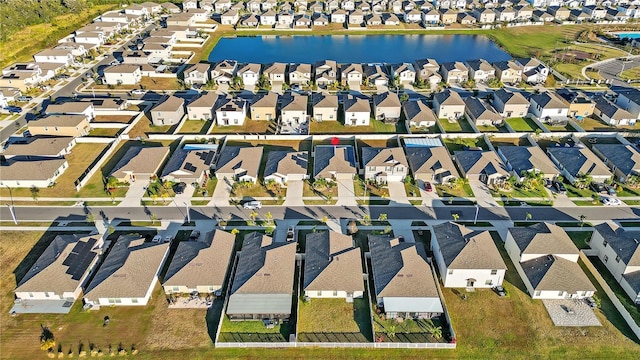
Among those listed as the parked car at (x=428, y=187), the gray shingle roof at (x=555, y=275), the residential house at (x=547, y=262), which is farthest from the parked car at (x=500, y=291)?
the parked car at (x=428, y=187)

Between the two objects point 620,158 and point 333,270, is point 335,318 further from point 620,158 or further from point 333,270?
point 620,158

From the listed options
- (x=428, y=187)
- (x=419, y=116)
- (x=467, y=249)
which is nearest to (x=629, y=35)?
(x=419, y=116)

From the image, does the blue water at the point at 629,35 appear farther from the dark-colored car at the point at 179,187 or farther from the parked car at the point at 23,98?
the parked car at the point at 23,98

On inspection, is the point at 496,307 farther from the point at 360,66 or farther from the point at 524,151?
the point at 360,66

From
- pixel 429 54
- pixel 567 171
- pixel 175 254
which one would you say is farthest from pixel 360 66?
pixel 175 254

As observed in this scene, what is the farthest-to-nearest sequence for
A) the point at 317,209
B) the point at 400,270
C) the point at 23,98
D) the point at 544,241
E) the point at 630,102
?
the point at 23,98, the point at 630,102, the point at 317,209, the point at 544,241, the point at 400,270

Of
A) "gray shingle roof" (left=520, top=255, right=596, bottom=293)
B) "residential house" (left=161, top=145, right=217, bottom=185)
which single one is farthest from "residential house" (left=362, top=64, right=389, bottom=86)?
"gray shingle roof" (left=520, top=255, right=596, bottom=293)
